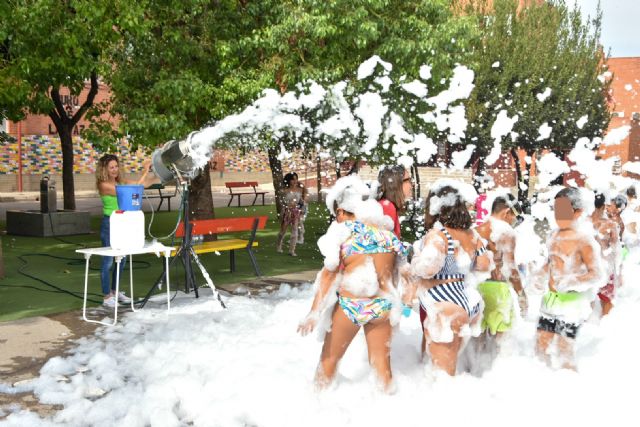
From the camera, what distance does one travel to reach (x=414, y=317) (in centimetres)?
721

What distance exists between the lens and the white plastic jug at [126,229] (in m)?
7.05

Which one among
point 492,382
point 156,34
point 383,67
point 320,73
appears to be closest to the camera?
point 492,382

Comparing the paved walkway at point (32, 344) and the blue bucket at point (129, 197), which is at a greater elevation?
the blue bucket at point (129, 197)

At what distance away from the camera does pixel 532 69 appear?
24938 mm

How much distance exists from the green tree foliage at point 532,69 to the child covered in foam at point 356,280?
2146 centimetres

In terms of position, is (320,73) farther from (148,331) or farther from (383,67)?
(148,331)

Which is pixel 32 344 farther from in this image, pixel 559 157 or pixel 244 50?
pixel 559 157

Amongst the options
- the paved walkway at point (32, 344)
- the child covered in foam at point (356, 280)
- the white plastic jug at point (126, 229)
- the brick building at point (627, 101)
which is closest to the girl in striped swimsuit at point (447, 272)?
the child covered in foam at point (356, 280)

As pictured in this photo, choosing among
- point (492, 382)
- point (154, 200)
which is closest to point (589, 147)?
point (154, 200)

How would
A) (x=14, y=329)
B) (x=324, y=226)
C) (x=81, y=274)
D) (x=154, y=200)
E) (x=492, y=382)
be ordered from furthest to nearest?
(x=154, y=200), (x=324, y=226), (x=81, y=274), (x=14, y=329), (x=492, y=382)

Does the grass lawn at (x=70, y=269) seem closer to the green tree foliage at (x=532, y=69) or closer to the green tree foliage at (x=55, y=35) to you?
the green tree foliage at (x=55, y=35)

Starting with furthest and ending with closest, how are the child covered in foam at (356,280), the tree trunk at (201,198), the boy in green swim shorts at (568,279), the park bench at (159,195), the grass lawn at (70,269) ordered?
the park bench at (159,195), the tree trunk at (201,198), the grass lawn at (70,269), the boy in green swim shorts at (568,279), the child covered in foam at (356,280)

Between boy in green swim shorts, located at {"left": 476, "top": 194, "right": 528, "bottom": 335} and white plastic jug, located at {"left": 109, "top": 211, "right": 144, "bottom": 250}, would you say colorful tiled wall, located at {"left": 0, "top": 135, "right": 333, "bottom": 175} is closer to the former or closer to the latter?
white plastic jug, located at {"left": 109, "top": 211, "right": 144, "bottom": 250}

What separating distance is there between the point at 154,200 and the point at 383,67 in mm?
17833
